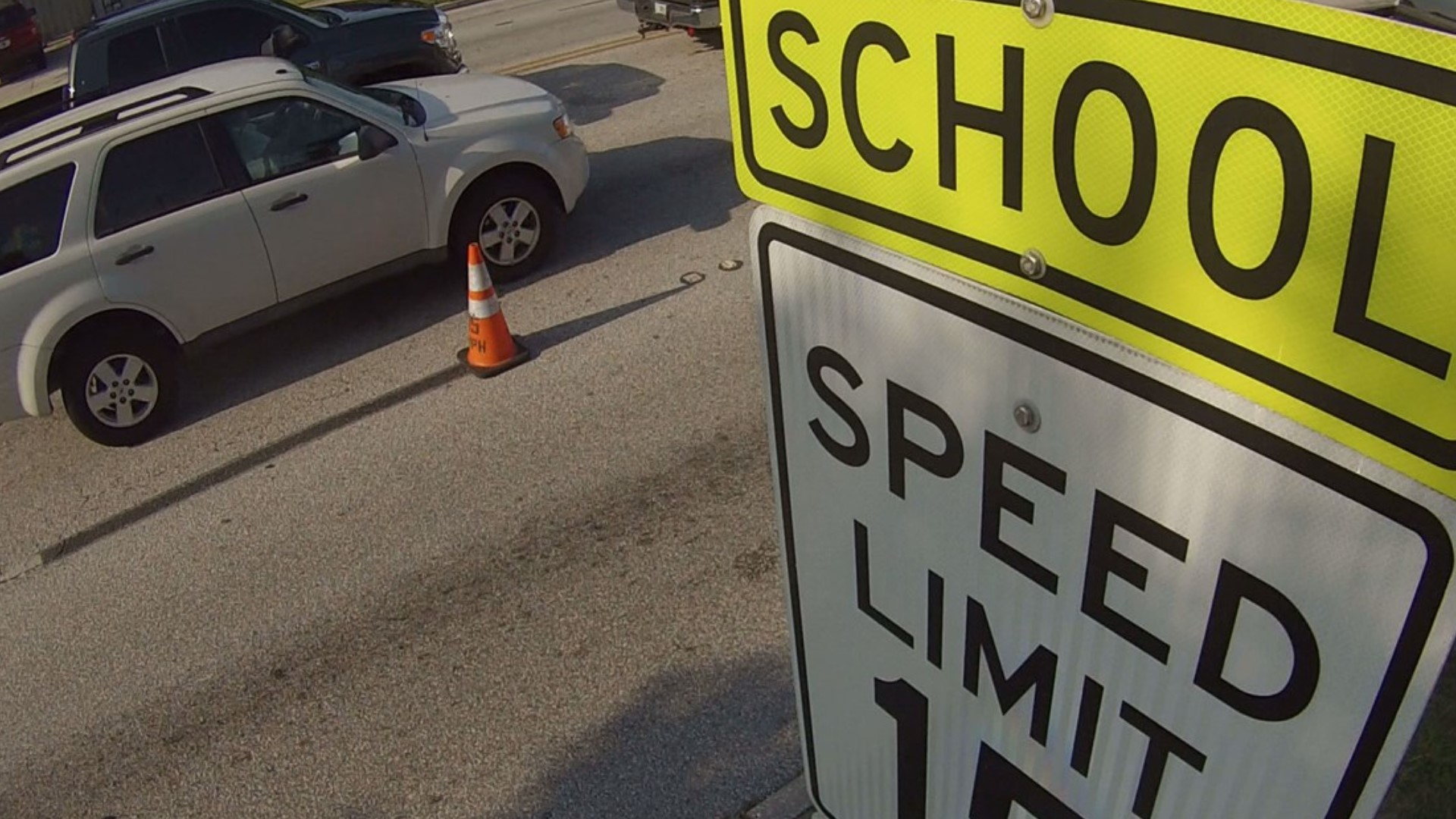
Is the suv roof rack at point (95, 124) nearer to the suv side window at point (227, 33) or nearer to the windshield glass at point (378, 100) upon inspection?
the windshield glass at point (378, 100)

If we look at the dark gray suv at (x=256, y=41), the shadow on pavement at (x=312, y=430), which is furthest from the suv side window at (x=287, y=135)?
the dark gray suv at (x=256, y=41)

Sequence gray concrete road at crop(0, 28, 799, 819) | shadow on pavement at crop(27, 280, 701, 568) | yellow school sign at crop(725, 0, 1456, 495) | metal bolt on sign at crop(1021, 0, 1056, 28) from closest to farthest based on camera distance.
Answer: yellow school sign at crop(725, 0, 1456, 495), metal bolt on sign at crop(1021, 0, 1056, 28), gray concrete road at crop(0, 28, 799, 819), shadow on pavement at crop(27, 280, 701, 568)

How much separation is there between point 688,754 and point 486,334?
11.9 ft

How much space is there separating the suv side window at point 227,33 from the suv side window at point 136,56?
0.96 feet

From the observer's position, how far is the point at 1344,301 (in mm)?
979

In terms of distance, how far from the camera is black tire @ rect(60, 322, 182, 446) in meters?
6.88

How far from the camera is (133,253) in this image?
22.6 ft

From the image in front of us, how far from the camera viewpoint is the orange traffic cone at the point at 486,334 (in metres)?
7.04

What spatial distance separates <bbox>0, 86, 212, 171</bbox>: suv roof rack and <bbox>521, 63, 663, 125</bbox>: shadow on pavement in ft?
16.9

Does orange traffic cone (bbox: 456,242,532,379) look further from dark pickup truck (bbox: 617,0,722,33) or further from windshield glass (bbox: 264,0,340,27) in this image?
dark pickup truck (bbox: 617,0,722,33)

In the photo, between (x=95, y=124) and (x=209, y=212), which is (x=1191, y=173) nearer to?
(x=209, y=212)

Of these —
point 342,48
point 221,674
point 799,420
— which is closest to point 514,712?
point 221,674

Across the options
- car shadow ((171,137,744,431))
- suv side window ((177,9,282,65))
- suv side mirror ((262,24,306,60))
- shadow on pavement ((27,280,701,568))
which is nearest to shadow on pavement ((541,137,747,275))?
car shadow ((171,137,744,431))

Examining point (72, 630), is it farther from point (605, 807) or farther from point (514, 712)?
point (605, 807)
